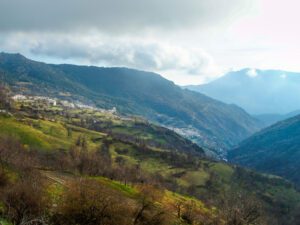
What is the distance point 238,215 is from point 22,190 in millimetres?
64302

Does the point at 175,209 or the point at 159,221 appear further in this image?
the point at 175,209

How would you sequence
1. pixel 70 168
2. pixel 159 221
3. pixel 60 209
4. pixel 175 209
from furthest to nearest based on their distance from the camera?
pixel 70 168, pixel 175 209, pixel 159 221, pixel 60 209

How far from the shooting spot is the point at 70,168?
158m

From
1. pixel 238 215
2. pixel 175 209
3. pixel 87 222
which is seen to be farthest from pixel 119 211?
pixel 175 209

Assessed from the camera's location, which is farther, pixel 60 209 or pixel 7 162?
pixel 7 162

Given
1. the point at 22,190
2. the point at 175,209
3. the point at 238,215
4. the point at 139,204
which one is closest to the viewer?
the point at 22,190

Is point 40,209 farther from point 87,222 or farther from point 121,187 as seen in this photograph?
point 121,187

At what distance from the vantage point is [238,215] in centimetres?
10481

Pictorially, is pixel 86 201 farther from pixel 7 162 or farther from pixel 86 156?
pixel 86 156

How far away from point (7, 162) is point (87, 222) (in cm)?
5494

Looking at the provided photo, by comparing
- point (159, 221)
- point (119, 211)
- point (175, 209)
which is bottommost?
point (175, 209)

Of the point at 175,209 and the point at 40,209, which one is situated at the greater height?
the point at 40,209

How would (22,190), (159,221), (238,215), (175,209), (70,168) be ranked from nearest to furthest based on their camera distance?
(22,190), (159,221), (238,215), (175,209), (70,168)

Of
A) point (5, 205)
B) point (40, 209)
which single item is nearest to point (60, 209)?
point (40, 209)
